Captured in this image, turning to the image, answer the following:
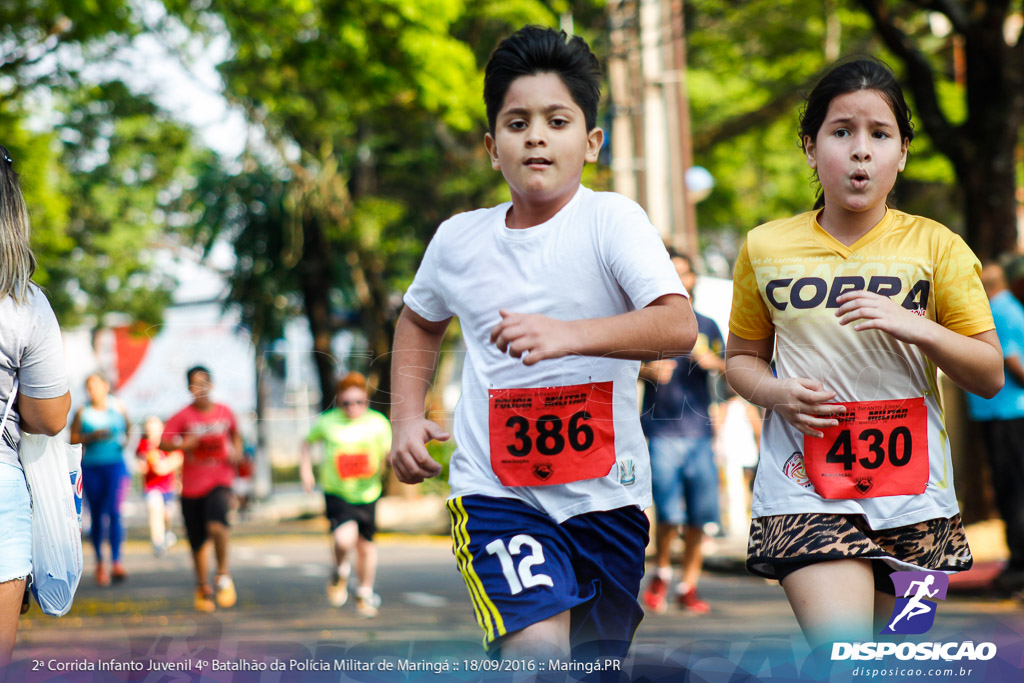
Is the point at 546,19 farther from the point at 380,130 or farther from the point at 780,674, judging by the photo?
the point at 780,674

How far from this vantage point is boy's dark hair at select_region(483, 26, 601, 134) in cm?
282

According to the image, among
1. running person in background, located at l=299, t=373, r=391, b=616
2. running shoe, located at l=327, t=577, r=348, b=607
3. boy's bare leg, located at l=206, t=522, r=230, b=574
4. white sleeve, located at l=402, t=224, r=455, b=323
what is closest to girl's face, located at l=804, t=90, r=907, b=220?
white sleeve, located at l=402, t=224, r=455, b=323

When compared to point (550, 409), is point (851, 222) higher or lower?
higher

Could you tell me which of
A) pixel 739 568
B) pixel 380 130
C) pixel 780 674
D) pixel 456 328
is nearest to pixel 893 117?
pixel 780 674

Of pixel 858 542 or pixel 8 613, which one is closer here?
pixel 858 542

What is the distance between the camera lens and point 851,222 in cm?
290

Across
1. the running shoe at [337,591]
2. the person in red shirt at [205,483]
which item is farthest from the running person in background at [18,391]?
the person in red shirt at [205,483]

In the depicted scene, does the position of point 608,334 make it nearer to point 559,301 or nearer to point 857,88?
point 559,301

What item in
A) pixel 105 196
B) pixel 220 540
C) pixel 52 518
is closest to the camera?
pixel 52 518

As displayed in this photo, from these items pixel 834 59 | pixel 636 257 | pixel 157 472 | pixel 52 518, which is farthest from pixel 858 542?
pixel 157 472

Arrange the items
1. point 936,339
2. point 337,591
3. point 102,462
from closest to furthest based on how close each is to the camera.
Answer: point 936,339
point 337,591
point 102,462

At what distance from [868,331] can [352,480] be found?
631 cm

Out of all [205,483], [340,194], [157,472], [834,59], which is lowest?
[157,472]

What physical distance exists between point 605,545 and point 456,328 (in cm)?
1606
